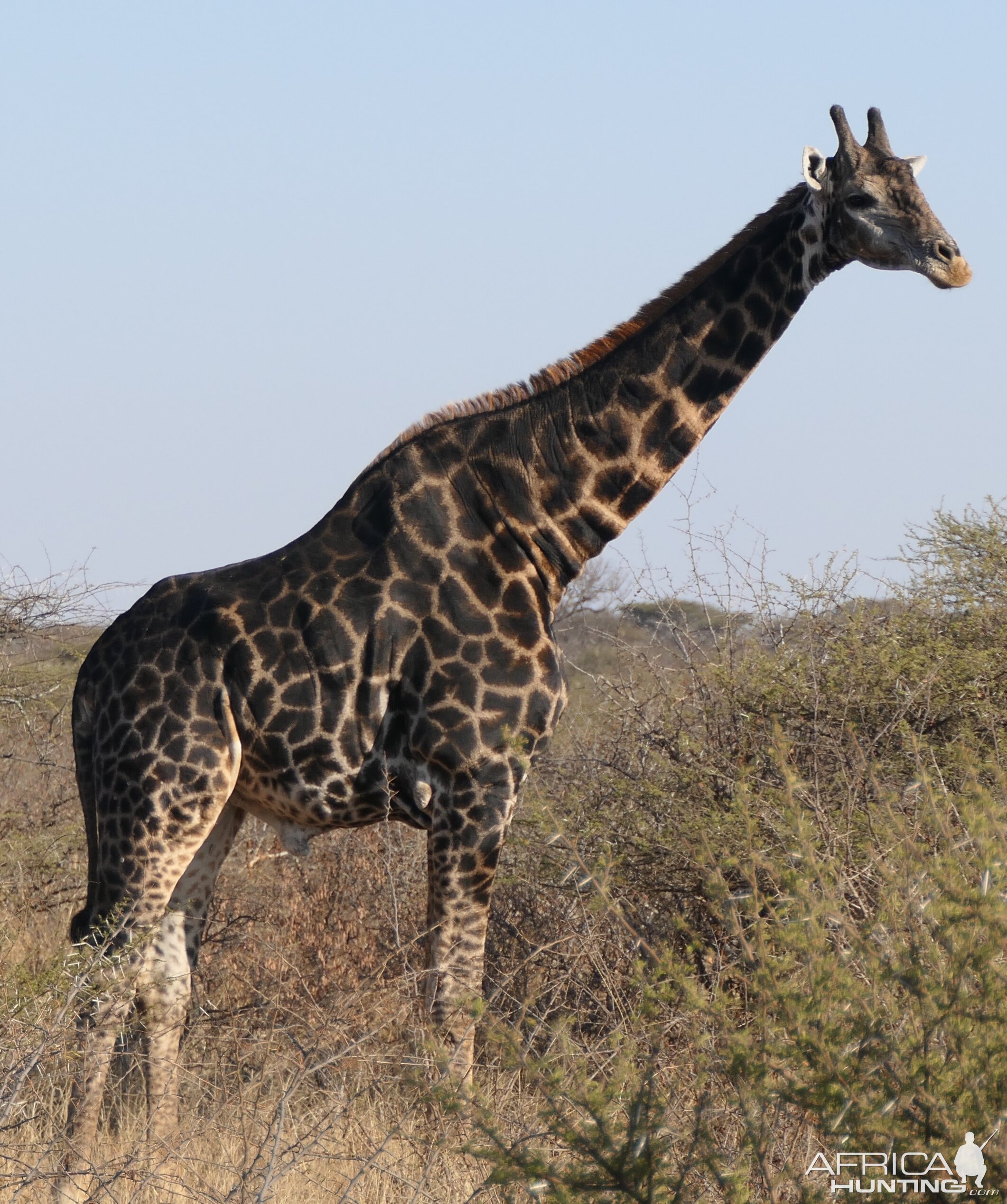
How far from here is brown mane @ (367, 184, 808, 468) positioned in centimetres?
604

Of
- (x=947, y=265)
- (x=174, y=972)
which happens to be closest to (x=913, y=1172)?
(x=174, y=972)

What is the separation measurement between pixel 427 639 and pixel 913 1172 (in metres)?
3.06

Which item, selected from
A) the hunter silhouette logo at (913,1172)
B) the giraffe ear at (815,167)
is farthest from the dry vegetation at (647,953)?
the giraffe ear at (815,167)

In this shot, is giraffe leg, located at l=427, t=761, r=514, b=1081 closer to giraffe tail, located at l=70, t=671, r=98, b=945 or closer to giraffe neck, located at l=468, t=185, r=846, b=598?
giraffe neck, located at l=468, t=185, r=846, b=598

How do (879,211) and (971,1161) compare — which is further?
(879,211)

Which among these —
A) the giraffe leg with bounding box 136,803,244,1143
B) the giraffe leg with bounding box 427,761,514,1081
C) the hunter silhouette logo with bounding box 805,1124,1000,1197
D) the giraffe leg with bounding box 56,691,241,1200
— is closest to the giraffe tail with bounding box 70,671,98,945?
the giraffe leg with bounding box 56,691,241,1200

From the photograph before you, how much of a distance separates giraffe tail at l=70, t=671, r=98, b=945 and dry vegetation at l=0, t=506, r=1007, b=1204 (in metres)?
0.38

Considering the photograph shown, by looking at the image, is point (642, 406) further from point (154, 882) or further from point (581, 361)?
point (154, 882)

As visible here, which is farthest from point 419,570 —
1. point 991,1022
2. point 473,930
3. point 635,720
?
point 991,1022

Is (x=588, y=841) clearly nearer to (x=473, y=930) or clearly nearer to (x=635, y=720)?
(x=635, y=720)

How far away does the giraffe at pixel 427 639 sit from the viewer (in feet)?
18.1

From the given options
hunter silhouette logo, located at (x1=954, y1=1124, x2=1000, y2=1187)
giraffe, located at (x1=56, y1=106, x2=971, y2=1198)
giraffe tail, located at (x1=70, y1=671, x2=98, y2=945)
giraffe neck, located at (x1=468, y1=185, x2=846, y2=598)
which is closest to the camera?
hunter silhouette logo, located at (x1=954, y1=1124, x2=1000, y2=1187)

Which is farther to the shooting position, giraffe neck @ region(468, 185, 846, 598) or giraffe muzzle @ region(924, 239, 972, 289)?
giraffe neck @ region(468, 185, 846, 598)

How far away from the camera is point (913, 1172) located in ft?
9.70
